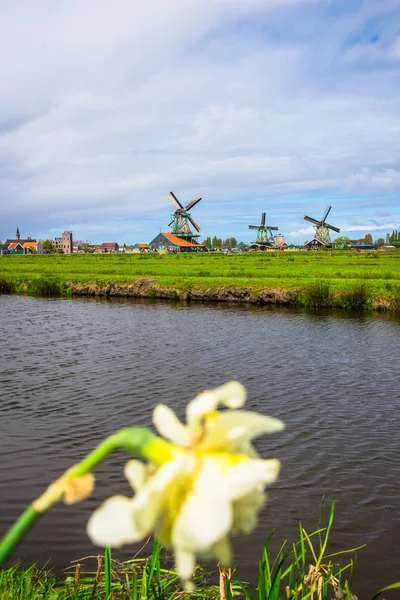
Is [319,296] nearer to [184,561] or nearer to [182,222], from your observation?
[184,561]

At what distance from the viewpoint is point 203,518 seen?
2.60 ft

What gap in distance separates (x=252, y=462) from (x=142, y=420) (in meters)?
11.7

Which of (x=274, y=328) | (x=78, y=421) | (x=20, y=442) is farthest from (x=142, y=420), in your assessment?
(x=274, y=328)

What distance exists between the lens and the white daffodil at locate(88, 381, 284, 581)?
31.3 inches

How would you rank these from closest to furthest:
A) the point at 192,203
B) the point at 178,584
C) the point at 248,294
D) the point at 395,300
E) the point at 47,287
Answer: the point at 178,584
the point at 395,300
the point at 248,294
the point at 47,287
the point at 192,203

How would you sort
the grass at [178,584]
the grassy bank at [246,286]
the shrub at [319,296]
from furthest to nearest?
the shrub at [319,296]
the grassy bank at [246,286]
the grass at [178,584]

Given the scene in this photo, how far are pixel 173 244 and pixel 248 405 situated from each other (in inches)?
4600

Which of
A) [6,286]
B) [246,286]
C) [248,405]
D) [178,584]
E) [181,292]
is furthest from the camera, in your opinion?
[6,286]

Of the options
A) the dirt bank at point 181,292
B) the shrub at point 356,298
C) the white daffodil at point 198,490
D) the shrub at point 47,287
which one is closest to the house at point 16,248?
the shrub at point 47,287

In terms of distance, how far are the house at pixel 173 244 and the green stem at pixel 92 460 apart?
121 metres

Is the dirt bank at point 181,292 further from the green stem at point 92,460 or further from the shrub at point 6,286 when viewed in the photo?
the green stem at point 92,460

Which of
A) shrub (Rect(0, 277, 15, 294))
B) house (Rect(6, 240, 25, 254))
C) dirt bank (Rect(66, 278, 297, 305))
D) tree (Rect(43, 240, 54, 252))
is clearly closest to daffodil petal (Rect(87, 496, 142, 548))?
dirt bank (Rect(66, 278, 297, 305))

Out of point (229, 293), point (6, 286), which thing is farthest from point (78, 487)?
point (6, 286)

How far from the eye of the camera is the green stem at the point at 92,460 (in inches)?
32.7
